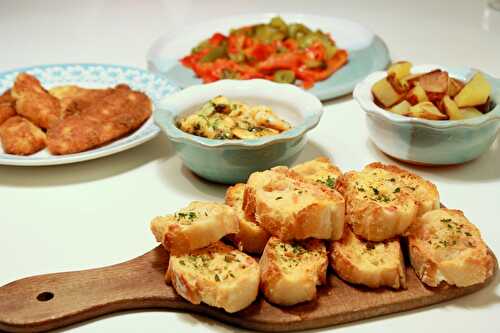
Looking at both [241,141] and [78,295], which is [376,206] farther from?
[78,295]

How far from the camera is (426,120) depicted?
74.9 inches

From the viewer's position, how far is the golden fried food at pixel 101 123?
210 centimetres

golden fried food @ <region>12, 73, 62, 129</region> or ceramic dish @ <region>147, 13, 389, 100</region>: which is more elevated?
golden fried food @ <region>12, 73, 62, 129</region>

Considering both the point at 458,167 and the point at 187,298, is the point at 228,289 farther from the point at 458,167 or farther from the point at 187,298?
the point at 458,167

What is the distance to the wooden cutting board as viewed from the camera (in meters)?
1.43

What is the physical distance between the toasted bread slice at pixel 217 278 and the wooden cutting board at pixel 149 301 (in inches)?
1.7

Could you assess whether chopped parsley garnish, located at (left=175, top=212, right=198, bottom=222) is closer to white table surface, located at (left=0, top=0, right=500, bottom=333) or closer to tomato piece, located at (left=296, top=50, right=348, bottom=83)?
white table surface, located at (left=0, top=0, right=500, bottom=333)

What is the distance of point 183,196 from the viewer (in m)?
1.99

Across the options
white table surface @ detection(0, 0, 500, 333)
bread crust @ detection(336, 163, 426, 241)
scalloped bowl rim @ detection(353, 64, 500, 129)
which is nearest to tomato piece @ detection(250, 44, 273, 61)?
white table surface @ detection(0, 0, 500, 333)

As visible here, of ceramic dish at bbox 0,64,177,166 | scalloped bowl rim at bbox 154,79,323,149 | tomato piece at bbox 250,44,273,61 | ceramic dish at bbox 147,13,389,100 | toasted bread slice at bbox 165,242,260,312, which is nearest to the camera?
toasted bread slice at bbox 165,242,260,312

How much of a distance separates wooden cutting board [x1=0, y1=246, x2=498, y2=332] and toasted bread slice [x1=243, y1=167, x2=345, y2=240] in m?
0.12

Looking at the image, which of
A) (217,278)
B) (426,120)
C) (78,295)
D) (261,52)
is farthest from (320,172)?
(261,52)

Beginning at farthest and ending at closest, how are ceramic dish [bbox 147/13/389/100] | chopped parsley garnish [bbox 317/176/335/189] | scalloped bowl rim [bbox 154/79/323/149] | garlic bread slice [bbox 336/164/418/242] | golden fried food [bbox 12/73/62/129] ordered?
ceramic dish [bbox 147/13/389/100], golden fried food [bbox 12/73/62/129], scalloped bowl rim [bbox 154/79/323/149], chopped parsley garnish [bbox 317/176/335/189], garlic bread slice [bbox 336/164/418/242]

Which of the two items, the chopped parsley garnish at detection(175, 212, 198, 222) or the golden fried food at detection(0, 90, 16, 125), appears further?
the golden fried food at detection(0, 90, 16, 125)
